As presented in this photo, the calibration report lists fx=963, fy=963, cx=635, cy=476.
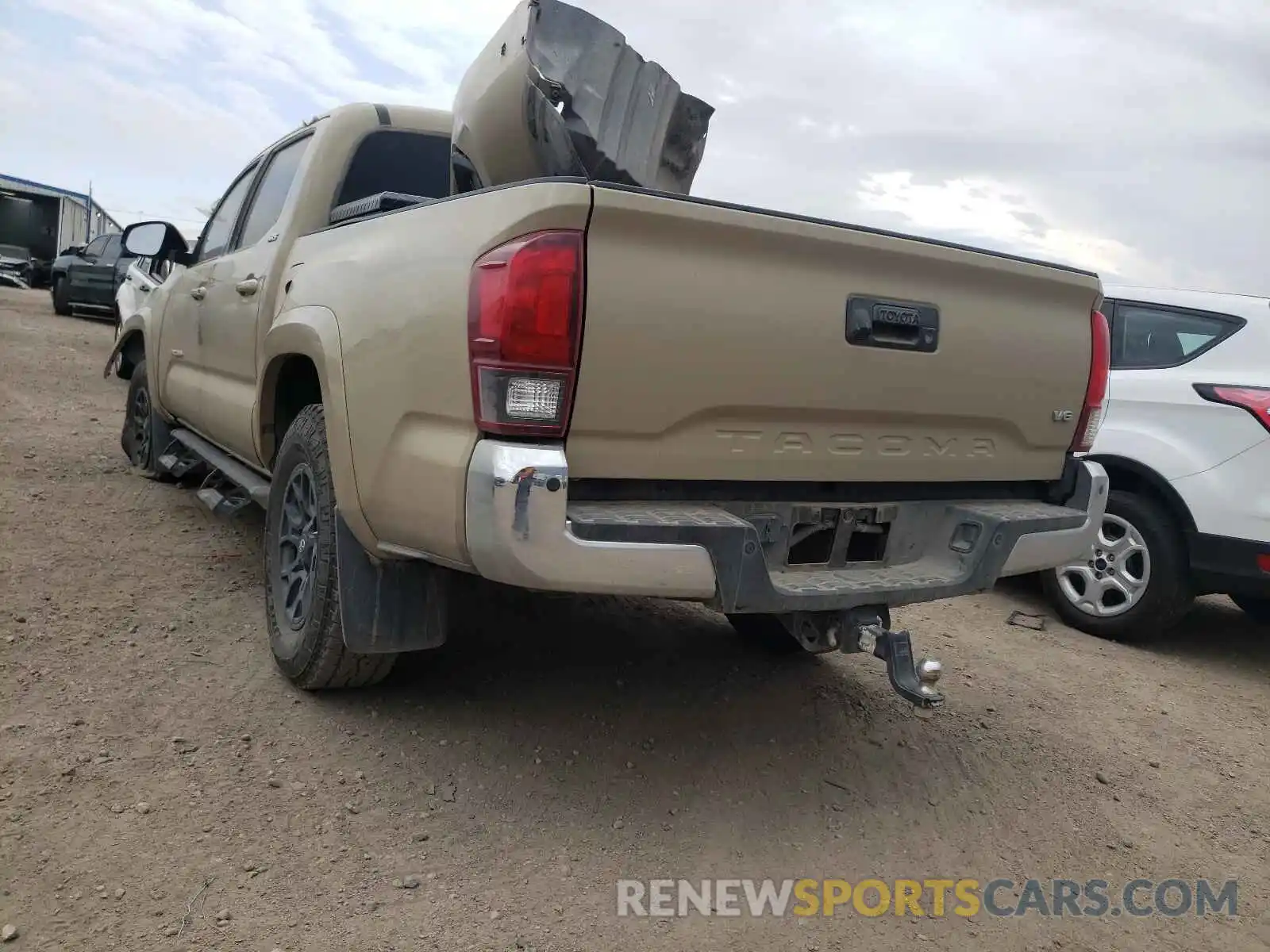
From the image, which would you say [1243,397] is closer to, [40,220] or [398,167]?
[398,167]

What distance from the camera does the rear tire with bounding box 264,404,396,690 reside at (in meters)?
2.95

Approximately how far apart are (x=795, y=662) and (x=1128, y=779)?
50.0 inches

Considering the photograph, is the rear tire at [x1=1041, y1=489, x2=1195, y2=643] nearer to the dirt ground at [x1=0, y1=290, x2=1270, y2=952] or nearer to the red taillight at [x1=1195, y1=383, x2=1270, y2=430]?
the dirt ground at [x1=0, y1=290, x2=1270, y2=952]

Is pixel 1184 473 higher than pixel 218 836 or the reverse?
higher

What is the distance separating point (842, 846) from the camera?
2721 mm

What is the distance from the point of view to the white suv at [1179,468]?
4.58 m

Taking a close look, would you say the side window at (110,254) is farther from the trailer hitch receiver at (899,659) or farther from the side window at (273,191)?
the trailer hitch receiver at (899,659)

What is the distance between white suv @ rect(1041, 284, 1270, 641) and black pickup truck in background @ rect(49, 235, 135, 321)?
15.7 metres

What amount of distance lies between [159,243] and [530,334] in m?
4.11

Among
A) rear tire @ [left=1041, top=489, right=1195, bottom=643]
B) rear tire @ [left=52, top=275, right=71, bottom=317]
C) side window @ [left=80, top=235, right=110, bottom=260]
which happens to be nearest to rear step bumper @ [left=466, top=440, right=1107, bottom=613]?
rear tire @ [left=1041, top=489, right=1195, bottom=643]

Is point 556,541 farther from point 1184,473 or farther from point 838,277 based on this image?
point 1184,473

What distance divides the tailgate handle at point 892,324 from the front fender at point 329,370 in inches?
56.4

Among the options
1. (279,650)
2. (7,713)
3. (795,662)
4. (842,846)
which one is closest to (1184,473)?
(795,662)

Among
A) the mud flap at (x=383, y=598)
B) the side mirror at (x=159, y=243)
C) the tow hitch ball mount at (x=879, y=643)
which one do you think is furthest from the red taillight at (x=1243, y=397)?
the side mirror at (x=159, y=243)
